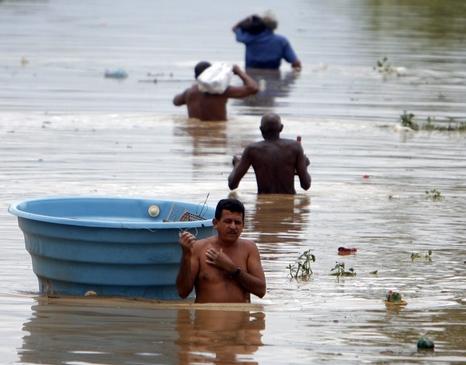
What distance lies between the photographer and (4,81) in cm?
2359

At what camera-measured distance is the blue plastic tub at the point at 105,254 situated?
8445 mm

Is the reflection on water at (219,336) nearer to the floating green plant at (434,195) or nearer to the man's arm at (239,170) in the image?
the man's arm at (239,170)

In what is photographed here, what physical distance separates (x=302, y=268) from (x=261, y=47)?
1681cm

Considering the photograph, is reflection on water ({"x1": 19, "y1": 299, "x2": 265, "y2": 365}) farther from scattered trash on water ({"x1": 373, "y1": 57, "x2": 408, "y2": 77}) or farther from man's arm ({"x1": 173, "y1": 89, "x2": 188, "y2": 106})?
scattered trash on water ({"x1": 373, "y1": 57, "x2": 408, "y2": 77})

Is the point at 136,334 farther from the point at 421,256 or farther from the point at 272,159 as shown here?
the point at 272,159

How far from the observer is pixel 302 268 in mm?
9719

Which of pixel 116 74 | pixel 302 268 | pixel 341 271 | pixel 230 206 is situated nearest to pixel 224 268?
pixel 230 206

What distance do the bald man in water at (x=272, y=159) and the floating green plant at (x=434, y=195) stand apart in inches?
44.0

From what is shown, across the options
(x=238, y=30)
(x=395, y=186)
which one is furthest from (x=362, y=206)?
(x=238, y=30)

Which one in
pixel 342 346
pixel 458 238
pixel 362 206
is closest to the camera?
pixel 342 346

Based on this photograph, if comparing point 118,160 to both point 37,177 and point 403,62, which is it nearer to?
point 37,177

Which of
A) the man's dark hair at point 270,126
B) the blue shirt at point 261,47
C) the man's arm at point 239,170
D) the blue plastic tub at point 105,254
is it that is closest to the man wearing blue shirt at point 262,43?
the blue shirt at point 261,47

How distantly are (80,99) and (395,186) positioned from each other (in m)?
8.28

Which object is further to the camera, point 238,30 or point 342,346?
point 238,30
